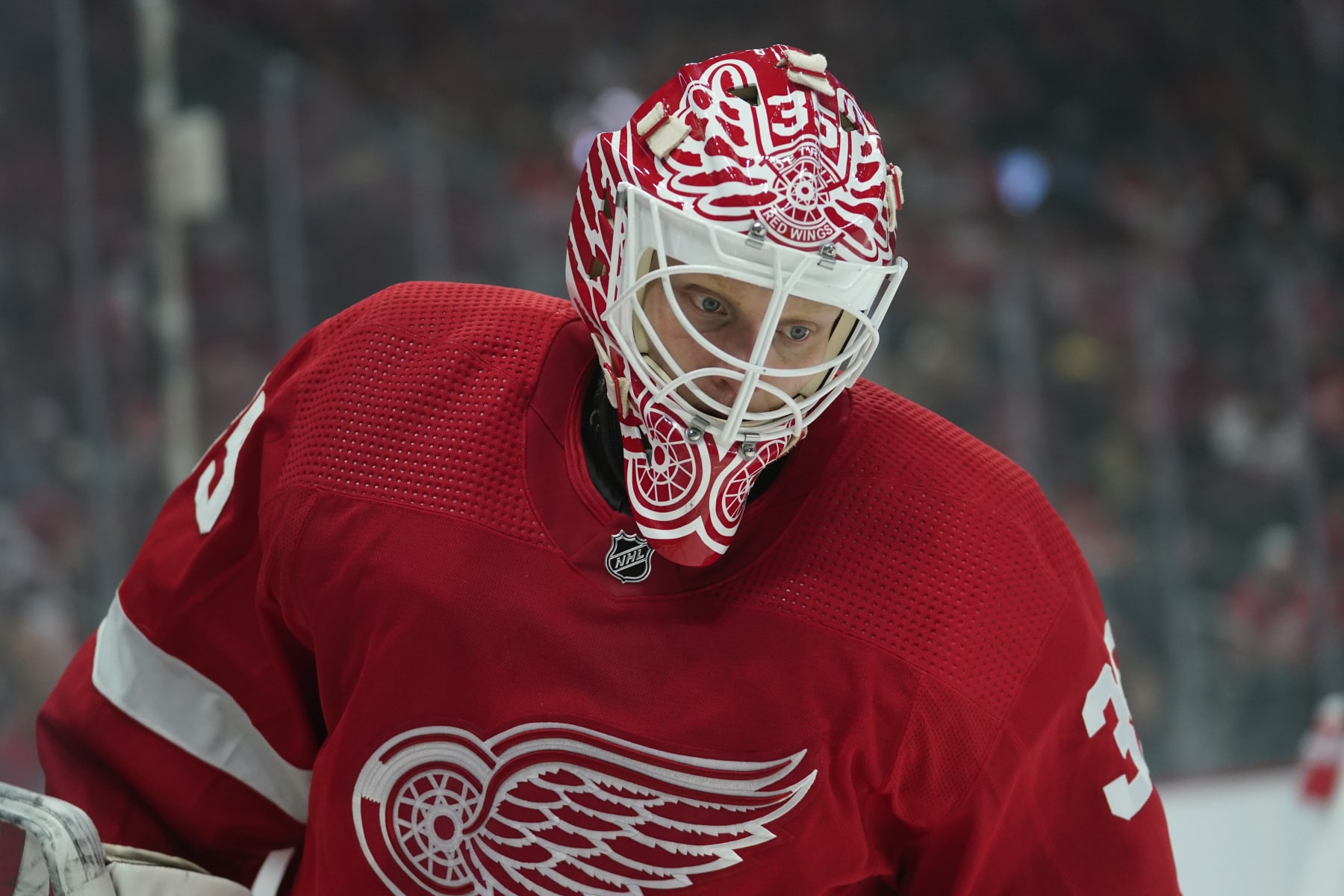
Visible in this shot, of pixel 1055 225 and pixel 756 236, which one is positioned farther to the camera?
pixel 1055 225

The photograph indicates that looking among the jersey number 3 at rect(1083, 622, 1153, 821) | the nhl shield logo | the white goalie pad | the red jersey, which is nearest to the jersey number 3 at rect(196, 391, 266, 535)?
the red jersey

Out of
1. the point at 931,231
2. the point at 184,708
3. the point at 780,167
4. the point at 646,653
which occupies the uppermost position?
the point at 780,167

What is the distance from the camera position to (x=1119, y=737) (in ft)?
3.71

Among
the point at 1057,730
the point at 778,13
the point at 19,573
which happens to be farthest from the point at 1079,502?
the point at 1057,730

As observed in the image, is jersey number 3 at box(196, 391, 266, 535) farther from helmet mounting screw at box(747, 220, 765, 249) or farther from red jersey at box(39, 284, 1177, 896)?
helmet mounting screw at box(747, 220, 765, 249)

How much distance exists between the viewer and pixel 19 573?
2.39 metres

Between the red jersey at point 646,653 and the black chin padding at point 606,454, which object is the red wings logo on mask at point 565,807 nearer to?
the red jersey at point 646,653

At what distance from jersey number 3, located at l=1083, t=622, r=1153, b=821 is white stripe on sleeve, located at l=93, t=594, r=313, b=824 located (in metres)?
0.69

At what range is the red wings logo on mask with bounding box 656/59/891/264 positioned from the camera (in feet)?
3.18

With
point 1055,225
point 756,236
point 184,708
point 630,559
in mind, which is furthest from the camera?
point 1055,225

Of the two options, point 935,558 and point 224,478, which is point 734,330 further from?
point 224,478

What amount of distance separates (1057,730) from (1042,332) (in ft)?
10.3

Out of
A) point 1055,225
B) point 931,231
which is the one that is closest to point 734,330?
point 931,231

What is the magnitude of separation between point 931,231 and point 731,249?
11.5 ft
